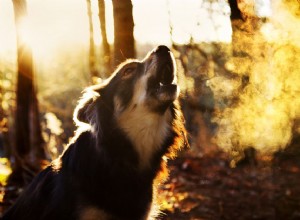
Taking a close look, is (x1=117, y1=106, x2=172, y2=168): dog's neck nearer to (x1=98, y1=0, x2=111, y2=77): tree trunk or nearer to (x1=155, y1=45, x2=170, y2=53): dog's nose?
(x1=155, y1=45, x2=170, y2=53): dog's nose

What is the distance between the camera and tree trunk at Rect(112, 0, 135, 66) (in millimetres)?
7074

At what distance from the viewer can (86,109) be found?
517cm

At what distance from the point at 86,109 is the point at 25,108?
21.5ft

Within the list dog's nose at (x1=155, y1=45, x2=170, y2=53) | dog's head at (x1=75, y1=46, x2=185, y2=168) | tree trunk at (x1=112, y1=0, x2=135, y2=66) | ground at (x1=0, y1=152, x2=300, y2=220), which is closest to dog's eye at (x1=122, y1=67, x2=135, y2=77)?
dog's head at (x1=75, y1=46, x2=185, y2=168)

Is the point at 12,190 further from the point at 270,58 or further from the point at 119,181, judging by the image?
the point at 270,58

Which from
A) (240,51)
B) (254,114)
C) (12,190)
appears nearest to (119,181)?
(254,114)

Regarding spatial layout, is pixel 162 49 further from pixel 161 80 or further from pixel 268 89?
pixel 268 89

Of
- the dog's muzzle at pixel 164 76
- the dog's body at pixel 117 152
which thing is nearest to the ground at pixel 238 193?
the dog's body at pixel 117 152

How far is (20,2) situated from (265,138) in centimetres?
708

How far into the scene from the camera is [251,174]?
9.99m

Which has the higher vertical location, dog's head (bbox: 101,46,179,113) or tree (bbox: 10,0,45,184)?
dog's head (bbox: 101,46,179,113)

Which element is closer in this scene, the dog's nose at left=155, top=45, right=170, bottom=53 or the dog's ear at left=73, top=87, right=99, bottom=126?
the dog's ear at left=73, top=87, right=99, bottom=126

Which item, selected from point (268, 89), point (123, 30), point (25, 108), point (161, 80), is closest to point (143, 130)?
point (161, 80)

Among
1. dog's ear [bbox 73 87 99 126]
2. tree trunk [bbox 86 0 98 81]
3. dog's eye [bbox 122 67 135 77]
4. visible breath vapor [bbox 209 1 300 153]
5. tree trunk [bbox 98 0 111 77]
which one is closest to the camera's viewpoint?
dog's ear [bbox 73 87 99 126]
